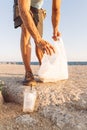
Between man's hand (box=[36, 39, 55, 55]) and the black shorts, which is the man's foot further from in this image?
man's hand (box=[36, 39, 55, 55])

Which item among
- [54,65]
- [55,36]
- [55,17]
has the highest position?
[55,17]

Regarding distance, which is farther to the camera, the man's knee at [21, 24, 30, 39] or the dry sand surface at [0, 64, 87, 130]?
the man's knee at [21, 24, 30, 39]

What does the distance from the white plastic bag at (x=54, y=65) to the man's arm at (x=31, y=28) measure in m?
1.20

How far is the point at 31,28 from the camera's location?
510 centimetres

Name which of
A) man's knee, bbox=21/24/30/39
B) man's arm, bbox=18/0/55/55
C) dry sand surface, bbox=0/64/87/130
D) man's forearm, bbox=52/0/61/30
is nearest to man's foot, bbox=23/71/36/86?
dry sand surface, bbox=0/64/87/130

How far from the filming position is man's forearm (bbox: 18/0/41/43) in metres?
5.05

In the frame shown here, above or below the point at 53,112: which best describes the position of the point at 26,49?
above

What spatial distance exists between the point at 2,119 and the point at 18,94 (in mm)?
635

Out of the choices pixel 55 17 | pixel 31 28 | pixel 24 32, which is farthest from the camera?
pixel 55 17

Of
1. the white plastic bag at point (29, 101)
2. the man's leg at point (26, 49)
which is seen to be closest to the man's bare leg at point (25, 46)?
the man's leg at point (26, 49)

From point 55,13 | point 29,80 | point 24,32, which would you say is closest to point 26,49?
point 24,32

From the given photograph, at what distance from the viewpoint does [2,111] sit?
5574 mm

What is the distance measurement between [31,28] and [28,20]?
0.40 ft

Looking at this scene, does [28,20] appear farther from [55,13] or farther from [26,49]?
[55,13]
